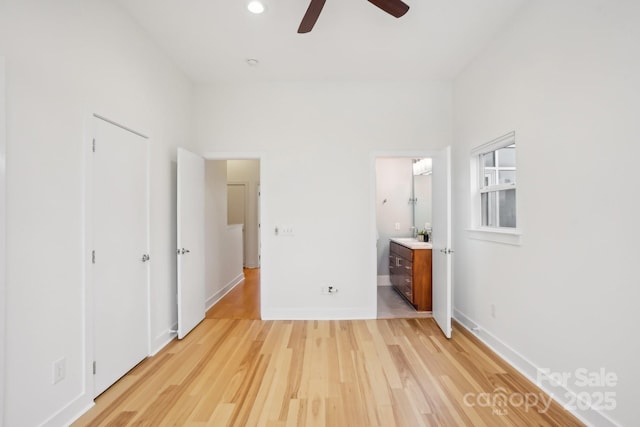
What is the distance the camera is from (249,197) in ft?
20.9

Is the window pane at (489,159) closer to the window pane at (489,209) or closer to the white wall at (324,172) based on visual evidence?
the window pane at (489,209)

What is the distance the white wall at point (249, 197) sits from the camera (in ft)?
20.8

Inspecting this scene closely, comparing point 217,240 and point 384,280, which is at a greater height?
point 217,240

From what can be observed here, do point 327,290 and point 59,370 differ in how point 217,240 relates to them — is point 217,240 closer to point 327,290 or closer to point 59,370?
point 327,290

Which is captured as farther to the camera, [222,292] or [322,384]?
[222,292]

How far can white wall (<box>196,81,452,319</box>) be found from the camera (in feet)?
10.9

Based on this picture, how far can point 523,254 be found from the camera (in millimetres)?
2164

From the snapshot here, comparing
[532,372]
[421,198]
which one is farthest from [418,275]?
[421,198]

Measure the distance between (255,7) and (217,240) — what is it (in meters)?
2.96

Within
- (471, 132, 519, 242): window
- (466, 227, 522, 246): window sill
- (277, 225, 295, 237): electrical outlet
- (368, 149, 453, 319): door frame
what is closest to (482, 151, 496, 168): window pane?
(471, 132, 519, 242): window

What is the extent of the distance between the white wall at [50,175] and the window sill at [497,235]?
319 cm

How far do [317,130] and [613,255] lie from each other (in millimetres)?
2763

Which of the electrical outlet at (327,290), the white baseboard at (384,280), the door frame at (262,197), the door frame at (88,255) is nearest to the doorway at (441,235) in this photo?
the electrical outlet at (327,290)

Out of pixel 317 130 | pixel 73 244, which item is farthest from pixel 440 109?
pixel 73 244
